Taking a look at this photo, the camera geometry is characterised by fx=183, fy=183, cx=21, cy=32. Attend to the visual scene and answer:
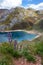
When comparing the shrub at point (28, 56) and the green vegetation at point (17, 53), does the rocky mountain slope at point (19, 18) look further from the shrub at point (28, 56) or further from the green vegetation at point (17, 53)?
the shrub at point (28, 56)

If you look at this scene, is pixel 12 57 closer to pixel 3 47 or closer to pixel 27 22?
pixel 3 47

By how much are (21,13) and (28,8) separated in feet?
0.90

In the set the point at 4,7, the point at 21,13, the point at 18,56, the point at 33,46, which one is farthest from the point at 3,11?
the point at 18,56

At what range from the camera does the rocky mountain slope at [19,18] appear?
5.04 m

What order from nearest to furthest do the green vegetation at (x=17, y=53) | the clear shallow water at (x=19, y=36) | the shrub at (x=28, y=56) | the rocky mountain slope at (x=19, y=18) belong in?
the green vegetation at (x=17, y=53), the shrub at (x=28, y=56), the clear shallow water at (x=19, y=36), the rocky mountain slope at (x=19, y=18)

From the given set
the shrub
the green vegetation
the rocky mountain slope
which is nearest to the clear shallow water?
the rocky mountain slope

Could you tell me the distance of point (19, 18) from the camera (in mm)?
5145

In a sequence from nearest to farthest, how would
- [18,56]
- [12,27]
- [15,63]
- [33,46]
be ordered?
[15,63], [18,56], [33,46], [12,27]

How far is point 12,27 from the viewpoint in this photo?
5.02 m

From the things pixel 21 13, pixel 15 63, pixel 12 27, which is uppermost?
pixel 21 13

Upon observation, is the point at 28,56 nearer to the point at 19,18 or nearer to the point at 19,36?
the point at 19,36

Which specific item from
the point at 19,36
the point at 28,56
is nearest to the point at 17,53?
the point at 28,56

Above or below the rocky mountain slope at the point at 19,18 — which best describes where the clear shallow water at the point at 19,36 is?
below

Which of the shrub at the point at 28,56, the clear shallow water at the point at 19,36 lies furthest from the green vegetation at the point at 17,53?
the clear shallow water at the point at 19,36
